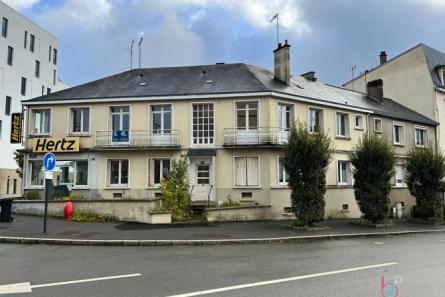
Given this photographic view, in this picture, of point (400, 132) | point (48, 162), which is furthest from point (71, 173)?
point (400, 132)

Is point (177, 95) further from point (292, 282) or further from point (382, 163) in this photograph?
point (292, 282)

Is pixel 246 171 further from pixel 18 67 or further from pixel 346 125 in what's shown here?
pixel 18 67

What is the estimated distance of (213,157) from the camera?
68.6ft

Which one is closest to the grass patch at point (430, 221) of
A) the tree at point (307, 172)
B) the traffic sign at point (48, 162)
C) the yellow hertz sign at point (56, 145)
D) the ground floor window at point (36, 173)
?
the tree at point (307, 172)

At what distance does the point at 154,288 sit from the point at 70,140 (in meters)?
17.1

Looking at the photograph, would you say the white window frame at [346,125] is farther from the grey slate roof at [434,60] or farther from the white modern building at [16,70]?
the white modern building at [16,70]

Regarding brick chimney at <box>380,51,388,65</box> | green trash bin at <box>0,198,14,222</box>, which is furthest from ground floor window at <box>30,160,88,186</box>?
brick chimney at <box>380,51,388,65</box>

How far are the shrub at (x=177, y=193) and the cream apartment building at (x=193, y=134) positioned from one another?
2235 mm

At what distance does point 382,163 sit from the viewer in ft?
61.9

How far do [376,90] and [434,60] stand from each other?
6.17m

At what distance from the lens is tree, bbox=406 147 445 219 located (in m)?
21.5

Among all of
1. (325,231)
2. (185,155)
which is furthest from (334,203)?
(185,155)

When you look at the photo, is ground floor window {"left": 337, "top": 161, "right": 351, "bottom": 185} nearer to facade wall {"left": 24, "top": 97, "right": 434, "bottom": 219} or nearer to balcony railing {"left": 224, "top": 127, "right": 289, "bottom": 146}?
facade wall {"left": 24, "top": 97, "right": 434, "bottom": 219}

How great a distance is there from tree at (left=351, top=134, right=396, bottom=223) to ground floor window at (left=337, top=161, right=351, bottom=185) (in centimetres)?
407
